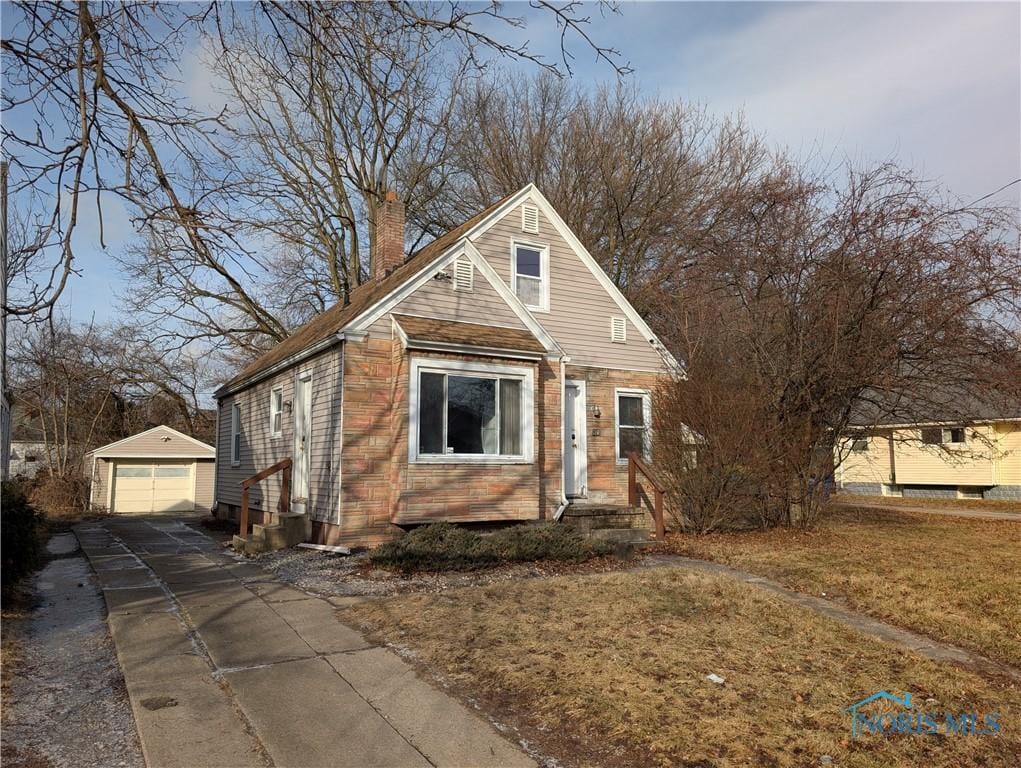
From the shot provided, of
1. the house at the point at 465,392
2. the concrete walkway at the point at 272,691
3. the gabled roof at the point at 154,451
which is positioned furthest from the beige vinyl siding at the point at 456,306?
the gabled roof at the point at 154,451

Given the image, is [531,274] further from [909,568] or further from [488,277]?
[909,568]

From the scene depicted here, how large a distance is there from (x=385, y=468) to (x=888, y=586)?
7191 millimetres

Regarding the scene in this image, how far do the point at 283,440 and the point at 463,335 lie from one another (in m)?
4.73

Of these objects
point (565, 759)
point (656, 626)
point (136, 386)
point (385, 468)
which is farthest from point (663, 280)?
point (136, 386)

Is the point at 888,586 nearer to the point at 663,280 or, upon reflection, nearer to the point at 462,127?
the point at 663,280

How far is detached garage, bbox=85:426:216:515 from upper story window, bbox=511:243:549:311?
57.8 feet

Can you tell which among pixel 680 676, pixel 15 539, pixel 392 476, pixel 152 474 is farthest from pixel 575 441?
pixel 152 474

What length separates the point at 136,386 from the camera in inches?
1336

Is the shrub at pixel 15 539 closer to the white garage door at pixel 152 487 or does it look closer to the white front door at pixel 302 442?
the white front door at pixel 302 442

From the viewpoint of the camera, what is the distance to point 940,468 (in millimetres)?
27500

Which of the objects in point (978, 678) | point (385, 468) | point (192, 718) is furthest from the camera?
point (385, 468)

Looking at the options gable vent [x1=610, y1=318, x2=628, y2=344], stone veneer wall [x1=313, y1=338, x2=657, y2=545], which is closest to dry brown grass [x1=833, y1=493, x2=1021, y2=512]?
gable vent [x1=610, y1=318, x2=628, y2=344]

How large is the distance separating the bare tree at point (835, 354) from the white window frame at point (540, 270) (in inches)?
119

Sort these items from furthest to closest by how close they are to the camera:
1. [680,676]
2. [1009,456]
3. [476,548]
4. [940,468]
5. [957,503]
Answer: [940,468] < [1009,456] < [957,503] < [476,548] < [680,676]
